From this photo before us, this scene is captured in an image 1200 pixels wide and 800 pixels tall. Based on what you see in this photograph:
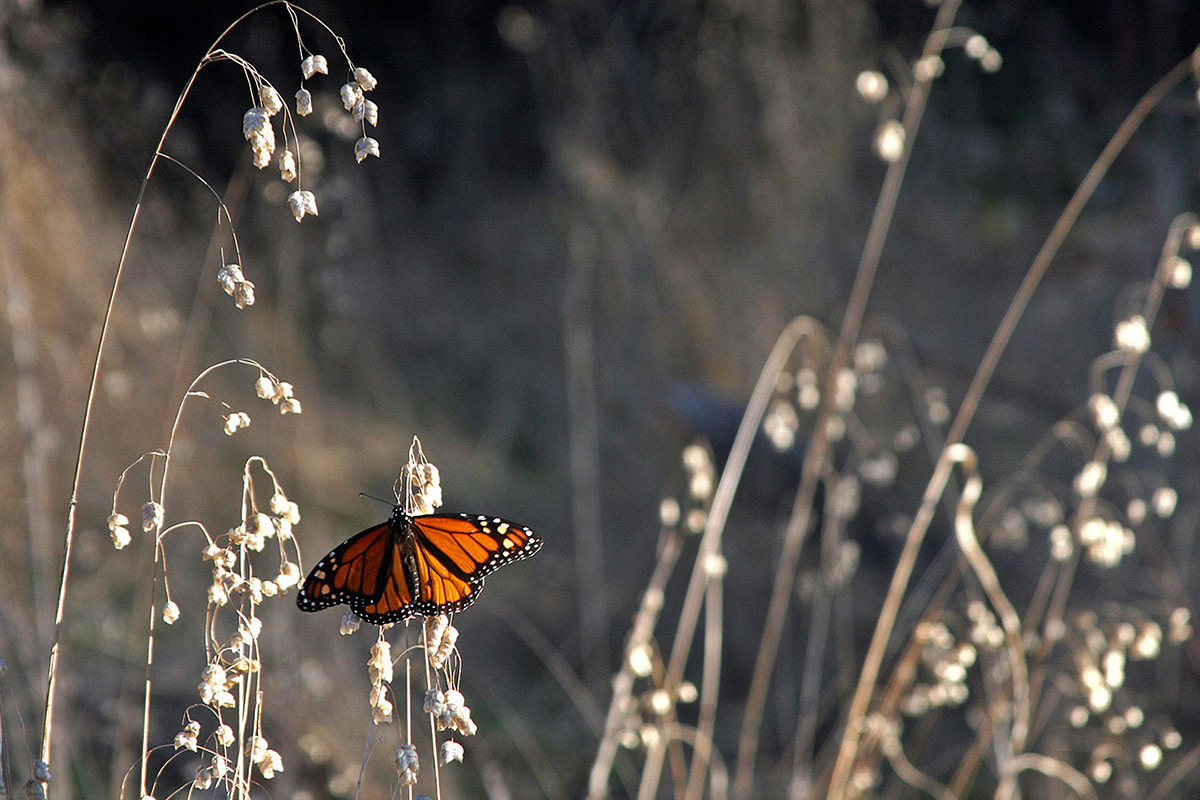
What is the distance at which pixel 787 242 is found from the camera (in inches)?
140

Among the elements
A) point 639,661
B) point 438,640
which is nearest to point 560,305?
point 639,661

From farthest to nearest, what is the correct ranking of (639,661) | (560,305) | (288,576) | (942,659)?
(560,305) < (942,659) < (639,661) < (288,576)

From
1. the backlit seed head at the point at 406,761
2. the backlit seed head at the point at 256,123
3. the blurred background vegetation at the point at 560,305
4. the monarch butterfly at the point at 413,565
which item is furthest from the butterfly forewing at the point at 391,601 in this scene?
the blurred background vegetation at the point at 560,305

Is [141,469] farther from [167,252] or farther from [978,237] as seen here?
[978,237]

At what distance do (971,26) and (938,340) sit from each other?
138cm

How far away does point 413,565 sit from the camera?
3.30 feet

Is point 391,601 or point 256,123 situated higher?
point 256,123

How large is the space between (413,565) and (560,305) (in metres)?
3.79

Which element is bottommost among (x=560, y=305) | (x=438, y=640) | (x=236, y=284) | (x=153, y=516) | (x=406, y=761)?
(x=406, y=761)

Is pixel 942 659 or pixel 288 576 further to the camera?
pixel 942 659

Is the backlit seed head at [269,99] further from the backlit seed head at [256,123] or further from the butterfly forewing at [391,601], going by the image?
the butterfly forewing at [391,601]

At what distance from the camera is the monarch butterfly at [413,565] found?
3.22 ft

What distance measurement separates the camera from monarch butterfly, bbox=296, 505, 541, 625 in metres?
0.98

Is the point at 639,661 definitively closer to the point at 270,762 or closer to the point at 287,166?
the point at 270,762
